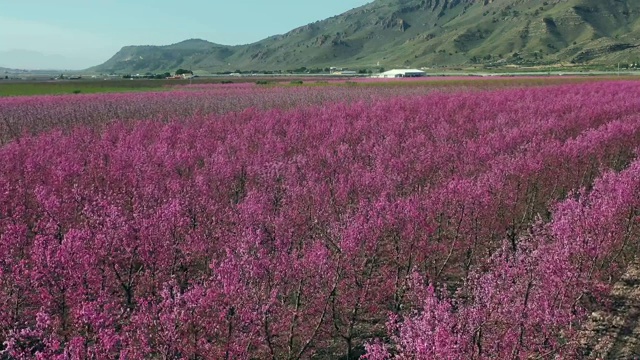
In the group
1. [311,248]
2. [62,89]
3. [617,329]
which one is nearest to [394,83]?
[62,89]

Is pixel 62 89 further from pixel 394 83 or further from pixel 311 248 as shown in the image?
pixel 311 248

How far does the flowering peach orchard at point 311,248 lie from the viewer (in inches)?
350

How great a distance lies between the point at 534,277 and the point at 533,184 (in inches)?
416

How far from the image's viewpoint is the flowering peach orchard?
888cm

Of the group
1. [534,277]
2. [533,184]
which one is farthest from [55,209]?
[533,184]

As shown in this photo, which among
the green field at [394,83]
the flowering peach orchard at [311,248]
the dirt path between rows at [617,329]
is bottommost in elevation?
the dirt path between rows at [617,329]

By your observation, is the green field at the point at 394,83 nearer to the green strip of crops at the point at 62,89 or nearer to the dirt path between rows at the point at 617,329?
the green strip of crops at the point at 62,89

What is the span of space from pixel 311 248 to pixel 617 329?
8588 millimetres

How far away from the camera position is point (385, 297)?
554 inches

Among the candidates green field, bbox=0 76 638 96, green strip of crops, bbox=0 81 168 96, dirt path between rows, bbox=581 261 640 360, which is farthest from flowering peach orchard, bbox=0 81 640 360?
green strip of crops, bbox=0 81 168 96

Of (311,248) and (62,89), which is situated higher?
(62,89)

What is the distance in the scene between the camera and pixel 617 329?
1281cm

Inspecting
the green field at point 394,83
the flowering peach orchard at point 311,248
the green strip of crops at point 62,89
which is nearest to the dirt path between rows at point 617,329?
the flowering peach orchard at point 311,248

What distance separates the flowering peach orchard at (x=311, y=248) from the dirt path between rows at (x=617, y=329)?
2.00 feet
